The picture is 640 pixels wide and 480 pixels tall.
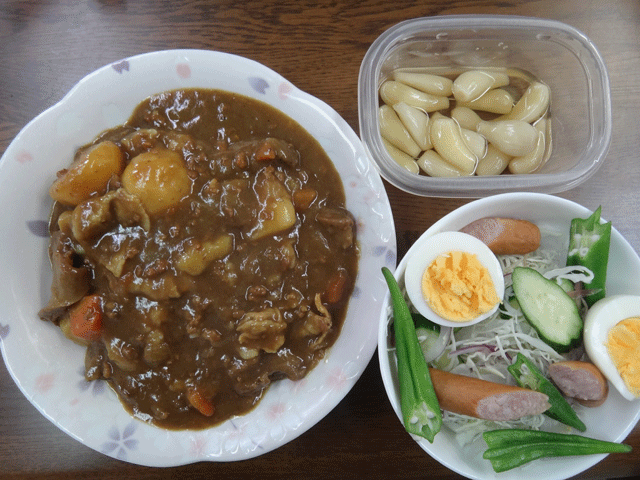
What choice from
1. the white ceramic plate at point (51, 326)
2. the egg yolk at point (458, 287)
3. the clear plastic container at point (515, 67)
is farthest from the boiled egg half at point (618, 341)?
the white ceramic plate at point (51, 326)

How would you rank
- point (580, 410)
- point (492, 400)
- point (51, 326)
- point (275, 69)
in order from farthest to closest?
point (275, 69) < point (51, 326) < point (580, 410) < point (492, 400)

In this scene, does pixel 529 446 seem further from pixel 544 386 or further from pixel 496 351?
pixel 496 351

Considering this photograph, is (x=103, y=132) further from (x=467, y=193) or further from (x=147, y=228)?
(x=467, y=193)

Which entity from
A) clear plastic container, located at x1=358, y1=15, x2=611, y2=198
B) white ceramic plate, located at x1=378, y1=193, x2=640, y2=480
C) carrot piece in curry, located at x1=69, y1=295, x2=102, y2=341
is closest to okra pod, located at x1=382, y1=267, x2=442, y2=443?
white ceramic plate, located at x1=378, y1=193, x2=640, y2=480

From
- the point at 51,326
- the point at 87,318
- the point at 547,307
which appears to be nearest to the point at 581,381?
the point at 547,307

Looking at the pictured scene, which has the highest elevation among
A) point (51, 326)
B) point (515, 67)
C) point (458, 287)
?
point (515, 67)
